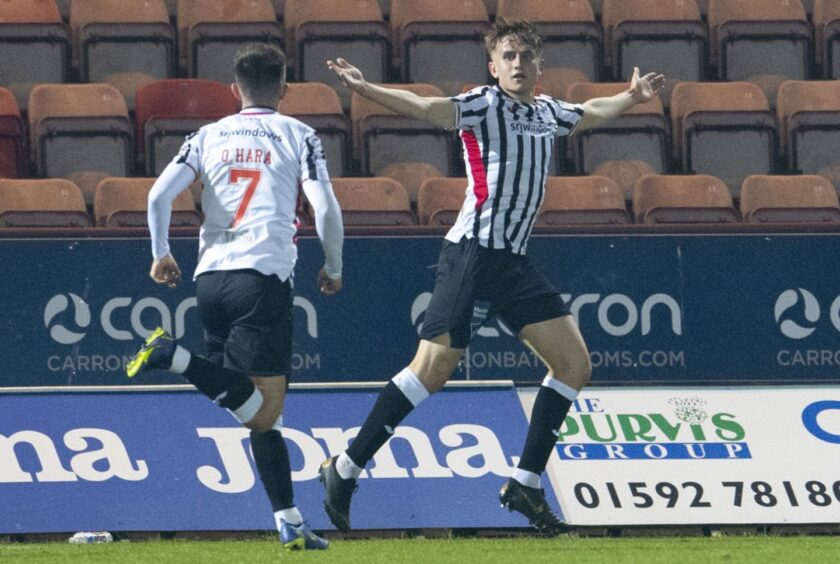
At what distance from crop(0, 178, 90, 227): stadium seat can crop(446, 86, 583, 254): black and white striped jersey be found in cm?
361

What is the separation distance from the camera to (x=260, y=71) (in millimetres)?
5816

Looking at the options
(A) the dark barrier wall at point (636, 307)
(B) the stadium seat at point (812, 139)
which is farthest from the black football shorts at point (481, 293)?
(B) the stadium seat at point (812, 139)

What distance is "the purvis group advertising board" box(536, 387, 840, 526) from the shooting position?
23.2 feet

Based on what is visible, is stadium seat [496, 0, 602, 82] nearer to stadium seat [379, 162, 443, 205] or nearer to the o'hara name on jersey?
stadium seat [379, 162, 443, 205]

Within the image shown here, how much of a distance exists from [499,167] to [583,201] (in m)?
3.38

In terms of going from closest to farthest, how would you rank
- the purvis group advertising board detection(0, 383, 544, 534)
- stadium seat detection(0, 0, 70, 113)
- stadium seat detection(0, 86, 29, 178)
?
the purvis group advertising board detection(0, 383, 544, 534), stadium seat detection(0, 86, 29, 178), stadium seat detection(0, 0, 70, 113)

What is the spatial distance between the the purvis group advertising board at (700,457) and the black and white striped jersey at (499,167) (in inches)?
46.7

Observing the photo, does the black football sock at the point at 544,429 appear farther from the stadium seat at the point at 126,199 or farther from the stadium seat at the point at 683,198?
the stadium seat at the point at 126,199

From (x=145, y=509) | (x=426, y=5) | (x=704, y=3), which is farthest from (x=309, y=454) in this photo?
(x=704, y=3)

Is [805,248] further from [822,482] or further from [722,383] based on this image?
[822,482]

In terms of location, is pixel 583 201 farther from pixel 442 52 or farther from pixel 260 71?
pixel 260 71

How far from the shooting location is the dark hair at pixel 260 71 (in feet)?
19.0

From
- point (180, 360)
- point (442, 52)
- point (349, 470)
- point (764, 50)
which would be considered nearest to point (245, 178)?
point (180, 360)

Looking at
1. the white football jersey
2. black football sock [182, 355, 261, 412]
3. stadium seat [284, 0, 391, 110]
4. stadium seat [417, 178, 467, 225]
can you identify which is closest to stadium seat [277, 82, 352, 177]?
stadium seat [284, 0, 391, 110]
